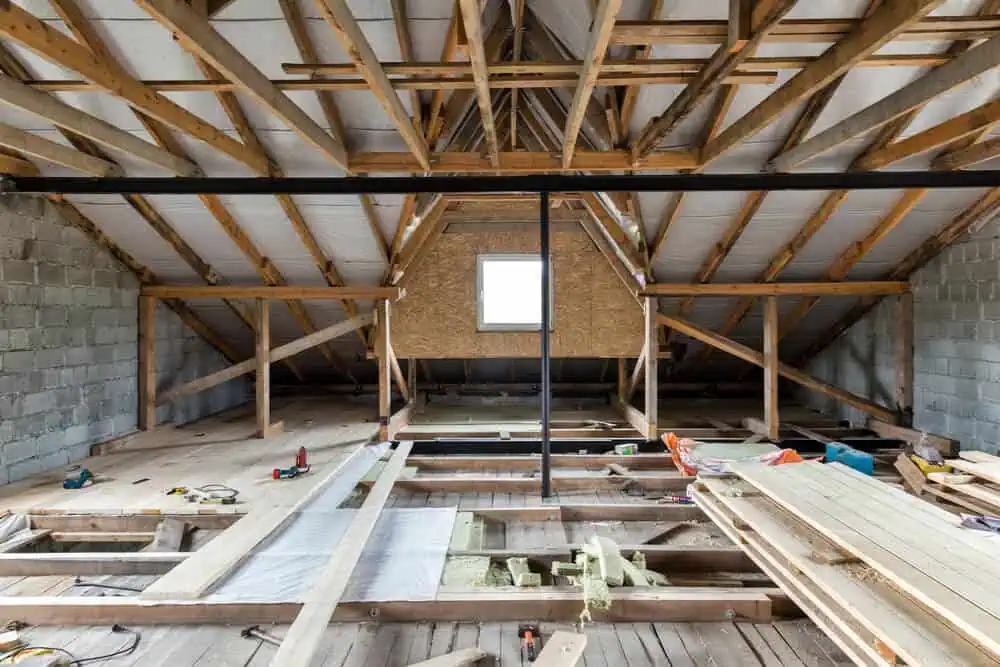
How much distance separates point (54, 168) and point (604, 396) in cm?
687

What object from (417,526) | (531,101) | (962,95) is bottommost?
(417,526)

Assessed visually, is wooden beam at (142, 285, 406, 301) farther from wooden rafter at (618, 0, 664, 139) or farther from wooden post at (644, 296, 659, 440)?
wooden rafter at (618, 0, 664, 139)

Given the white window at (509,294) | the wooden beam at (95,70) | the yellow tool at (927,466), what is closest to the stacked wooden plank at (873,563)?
the yellow tool at (927,466)

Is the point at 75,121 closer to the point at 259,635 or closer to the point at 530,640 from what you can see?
the point at 259,635

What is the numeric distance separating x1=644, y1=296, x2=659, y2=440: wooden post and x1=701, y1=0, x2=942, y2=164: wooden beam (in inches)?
100

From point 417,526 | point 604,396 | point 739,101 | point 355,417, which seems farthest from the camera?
point 604,396

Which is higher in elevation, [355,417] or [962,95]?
[962,95]

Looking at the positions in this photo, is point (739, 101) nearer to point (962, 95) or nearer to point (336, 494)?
point (962, 95)

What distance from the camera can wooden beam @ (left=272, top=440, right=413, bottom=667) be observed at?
7.63 ft

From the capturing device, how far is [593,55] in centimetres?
263

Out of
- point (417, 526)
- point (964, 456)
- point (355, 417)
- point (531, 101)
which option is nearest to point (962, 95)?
point (964, 456)

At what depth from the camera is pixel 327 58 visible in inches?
151

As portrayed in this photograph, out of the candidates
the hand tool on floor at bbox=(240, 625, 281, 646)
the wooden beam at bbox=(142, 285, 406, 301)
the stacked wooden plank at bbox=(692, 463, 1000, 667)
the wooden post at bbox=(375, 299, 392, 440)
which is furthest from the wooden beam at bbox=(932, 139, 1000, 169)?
the hand tool on floor at bbox=(240, 625, 281, 646)

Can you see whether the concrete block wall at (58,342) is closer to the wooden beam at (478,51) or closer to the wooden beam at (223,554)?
the wooden beam at (223,554)
